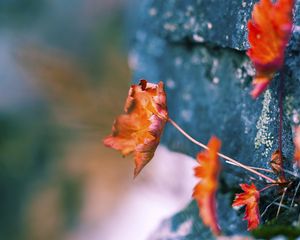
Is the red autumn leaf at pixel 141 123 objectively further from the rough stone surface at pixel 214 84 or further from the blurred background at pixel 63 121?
the blurred background at pixel 63 121

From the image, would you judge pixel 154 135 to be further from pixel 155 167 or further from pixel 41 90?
pixel 41 90

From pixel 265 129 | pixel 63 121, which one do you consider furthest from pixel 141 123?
pixel 63 121

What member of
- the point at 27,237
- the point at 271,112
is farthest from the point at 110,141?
the point at 27,237

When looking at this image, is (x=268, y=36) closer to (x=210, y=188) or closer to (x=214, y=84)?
(x=210, y=188)

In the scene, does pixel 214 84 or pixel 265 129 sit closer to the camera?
pixel 265 129

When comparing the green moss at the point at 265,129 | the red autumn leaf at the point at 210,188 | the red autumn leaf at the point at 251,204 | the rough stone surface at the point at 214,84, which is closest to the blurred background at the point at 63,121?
the rough stone surface at the point at 214,84
